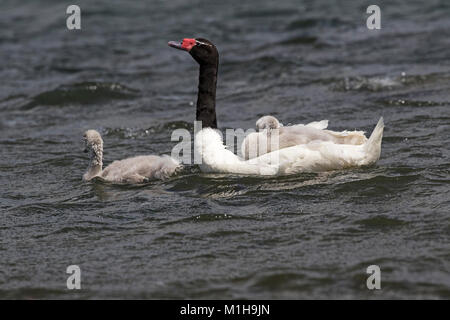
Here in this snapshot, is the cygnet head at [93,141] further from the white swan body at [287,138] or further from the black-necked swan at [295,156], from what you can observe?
the white swan body at [287,138]

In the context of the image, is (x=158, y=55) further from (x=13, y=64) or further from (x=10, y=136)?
(x=10, y=136)

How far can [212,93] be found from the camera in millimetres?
9477

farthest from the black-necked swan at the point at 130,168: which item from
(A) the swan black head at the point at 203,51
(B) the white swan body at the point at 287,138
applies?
(A) the swan black head at the point at 203,51

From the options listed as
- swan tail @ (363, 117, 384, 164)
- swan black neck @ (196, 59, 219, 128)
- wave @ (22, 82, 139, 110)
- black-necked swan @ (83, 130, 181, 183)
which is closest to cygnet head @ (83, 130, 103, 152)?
black-necked swan @ (83, 130, 181, 183)

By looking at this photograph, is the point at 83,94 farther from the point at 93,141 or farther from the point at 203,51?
the point at 203,51

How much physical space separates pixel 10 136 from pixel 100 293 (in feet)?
20.5

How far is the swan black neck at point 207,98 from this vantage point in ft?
30.6

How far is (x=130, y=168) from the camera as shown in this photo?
9312mm

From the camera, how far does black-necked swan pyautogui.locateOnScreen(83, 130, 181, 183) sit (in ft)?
30.5

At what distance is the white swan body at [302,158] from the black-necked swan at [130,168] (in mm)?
539

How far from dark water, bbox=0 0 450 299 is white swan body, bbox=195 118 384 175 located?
0.11m

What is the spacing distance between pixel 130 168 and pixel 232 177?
119 centimetres

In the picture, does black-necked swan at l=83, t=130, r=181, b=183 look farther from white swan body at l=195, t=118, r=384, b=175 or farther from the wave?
the wave
